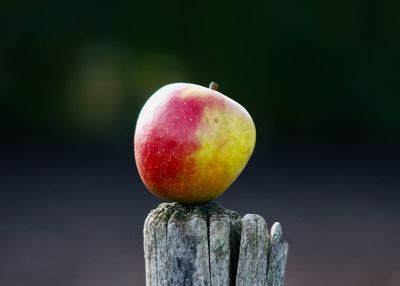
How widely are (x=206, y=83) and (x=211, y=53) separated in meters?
0.38

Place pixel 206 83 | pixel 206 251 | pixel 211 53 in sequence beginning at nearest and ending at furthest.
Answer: pixel 206 251
pixel 206 83
pixel 211 53

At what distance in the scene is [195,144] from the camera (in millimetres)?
1988

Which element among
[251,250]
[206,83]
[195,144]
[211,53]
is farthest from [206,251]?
[211,53]

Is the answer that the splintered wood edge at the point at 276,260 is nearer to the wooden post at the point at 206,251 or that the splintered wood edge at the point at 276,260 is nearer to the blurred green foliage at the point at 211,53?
the wooden post at the point at 206,251

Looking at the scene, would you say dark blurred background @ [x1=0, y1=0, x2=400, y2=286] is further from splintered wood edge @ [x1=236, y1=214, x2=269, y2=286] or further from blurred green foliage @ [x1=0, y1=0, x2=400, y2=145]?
splintered wood edge @ [x1=236, y1=214, x2=269, y2=286]

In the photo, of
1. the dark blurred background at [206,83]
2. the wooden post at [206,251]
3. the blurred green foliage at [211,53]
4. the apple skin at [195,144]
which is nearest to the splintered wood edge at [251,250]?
the wooden post at [206,251]

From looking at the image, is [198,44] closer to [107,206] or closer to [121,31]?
[121,31]

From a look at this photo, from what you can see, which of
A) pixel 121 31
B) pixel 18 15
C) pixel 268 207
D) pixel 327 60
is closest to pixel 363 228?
pixel 268 207

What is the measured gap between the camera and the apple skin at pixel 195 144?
1.99m

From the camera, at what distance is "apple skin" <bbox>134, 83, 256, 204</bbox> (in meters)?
1.99

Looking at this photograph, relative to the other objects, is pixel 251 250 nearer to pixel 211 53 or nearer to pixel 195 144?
pixel 195 144

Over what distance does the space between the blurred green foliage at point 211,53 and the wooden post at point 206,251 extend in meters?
7.83

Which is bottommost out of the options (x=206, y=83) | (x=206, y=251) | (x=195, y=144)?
(x=206, y=251)

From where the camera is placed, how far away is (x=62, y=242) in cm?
682
